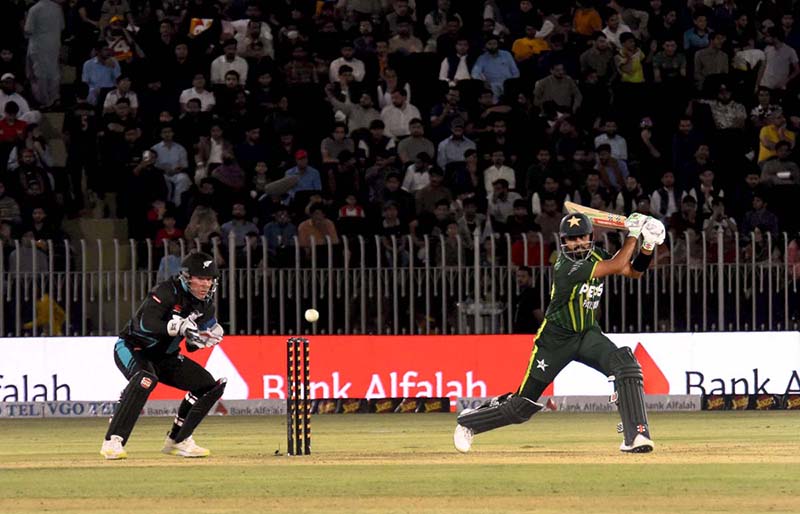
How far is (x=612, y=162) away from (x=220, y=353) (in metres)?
6.86

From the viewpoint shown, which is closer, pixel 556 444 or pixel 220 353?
pixel 556 444

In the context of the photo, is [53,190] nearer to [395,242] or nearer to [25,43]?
[25,43]

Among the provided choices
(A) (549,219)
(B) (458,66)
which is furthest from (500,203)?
(B) (458,66)

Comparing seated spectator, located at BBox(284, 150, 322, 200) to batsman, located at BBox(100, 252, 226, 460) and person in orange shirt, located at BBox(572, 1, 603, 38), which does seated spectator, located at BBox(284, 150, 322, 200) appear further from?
batsman, located at BBox(100, 252, 226, 460)

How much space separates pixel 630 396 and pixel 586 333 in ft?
2.35

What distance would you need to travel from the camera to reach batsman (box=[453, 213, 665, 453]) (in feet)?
47.5

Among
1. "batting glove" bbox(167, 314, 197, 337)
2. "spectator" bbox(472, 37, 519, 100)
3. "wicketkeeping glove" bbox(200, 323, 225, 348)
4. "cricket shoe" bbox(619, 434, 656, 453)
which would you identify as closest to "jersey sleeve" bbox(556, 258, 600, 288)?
"cricket shoe" bbox(619, 434, 656, 453)

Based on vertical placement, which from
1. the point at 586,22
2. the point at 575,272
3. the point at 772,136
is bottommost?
the point at 575,272

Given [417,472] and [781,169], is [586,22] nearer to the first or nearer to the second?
[781,169]

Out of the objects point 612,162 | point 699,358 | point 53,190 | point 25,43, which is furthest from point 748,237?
point 25,43

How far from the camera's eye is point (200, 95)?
26.8 m

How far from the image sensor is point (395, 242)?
22.8 metres

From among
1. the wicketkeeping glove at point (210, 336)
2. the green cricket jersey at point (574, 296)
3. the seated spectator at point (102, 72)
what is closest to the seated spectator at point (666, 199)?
the seated spectator at point (102, 72)

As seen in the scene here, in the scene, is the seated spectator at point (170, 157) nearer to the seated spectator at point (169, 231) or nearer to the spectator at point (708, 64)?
the seated spectator at point (169, 231)
